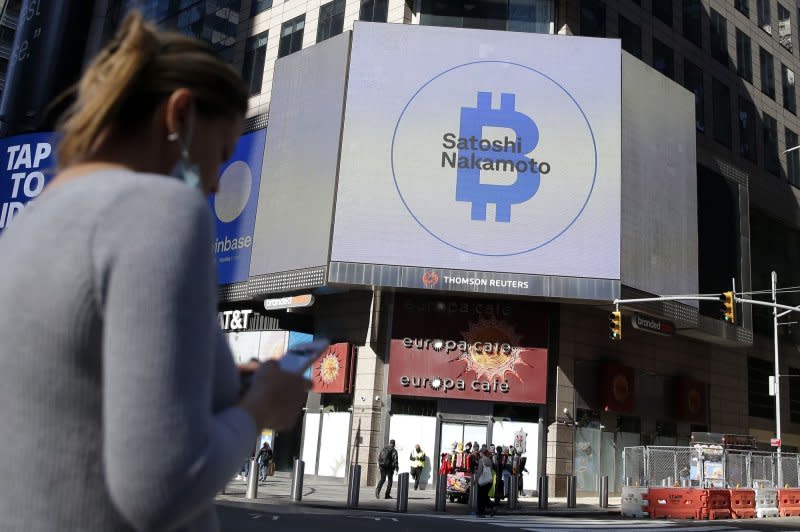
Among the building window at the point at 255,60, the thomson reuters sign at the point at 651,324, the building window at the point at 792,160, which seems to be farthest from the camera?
the building window at the point at 792,160

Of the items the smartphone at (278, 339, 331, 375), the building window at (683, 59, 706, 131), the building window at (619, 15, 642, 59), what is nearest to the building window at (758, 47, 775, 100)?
the building window at (683, 59, 706, 131)

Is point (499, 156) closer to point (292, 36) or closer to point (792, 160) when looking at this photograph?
point (292, 36)

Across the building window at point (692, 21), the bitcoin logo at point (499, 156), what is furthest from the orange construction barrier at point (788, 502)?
the building window at point (692, 21)

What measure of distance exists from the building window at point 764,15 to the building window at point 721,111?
718 centimetres

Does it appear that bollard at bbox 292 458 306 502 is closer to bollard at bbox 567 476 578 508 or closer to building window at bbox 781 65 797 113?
bollard at bbox 567 476 578 508

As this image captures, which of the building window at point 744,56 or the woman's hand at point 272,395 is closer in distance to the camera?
the woman's hand at point 272,395

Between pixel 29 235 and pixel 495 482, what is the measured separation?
19.7 metres

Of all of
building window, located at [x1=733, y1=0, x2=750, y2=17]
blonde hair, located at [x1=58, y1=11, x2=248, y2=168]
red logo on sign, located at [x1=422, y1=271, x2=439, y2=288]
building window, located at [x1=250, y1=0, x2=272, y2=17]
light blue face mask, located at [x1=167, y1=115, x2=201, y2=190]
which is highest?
building window, located at [x1=733, y1=0, x2=750, y2=17]

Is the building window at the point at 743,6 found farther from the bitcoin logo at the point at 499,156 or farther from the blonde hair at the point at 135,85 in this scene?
the blonde hair at the point at 135,85

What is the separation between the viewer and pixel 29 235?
1197mm

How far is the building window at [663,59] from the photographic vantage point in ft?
116

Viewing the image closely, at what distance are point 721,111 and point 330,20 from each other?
2021 centimetres

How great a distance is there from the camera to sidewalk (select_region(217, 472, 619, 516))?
62.0 ft

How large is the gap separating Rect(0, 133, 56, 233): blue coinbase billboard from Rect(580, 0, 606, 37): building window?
85.1 ft
